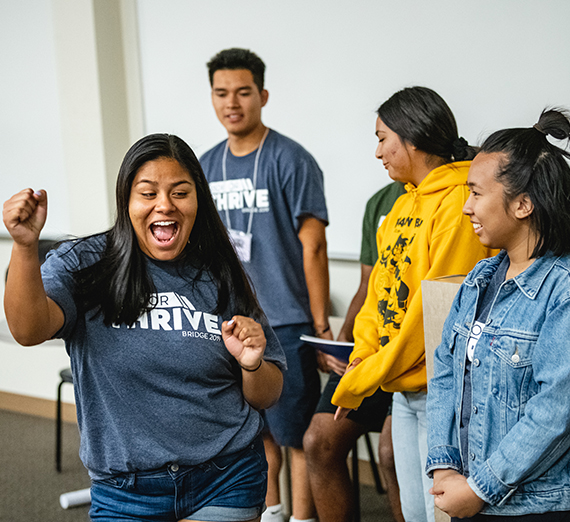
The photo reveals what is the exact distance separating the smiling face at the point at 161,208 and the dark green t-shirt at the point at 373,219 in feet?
3.75

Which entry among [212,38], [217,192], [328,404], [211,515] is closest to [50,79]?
[212,38]

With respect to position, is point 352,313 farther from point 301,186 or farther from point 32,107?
point 32,107

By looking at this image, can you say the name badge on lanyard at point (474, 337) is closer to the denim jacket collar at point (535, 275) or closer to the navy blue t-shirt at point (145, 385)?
the denim jacket collar at point (535, 275)

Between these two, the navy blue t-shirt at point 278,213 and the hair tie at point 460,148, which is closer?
the hair tie at point 460,148

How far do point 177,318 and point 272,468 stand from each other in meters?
1.46

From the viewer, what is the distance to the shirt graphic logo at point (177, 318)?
1.43 metres

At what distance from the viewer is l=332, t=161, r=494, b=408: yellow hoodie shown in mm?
1783

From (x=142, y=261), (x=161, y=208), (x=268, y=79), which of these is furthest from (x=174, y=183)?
(x=268, y=79)

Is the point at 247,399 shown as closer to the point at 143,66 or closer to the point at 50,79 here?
the point at 143,66

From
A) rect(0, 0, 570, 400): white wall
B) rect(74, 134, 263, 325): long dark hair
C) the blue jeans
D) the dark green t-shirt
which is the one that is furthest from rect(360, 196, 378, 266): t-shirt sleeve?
rect(74, 134, 263, 325): long dark hair

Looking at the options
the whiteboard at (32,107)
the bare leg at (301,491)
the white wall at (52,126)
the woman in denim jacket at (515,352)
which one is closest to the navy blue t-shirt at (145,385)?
the woman in denim jacket at (515,352)

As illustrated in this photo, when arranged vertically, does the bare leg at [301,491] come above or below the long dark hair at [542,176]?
below

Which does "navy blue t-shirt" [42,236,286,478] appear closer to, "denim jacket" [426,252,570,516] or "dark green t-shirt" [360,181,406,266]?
"denim jacket" [426,252,570,516]

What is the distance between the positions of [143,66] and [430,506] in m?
3.28
